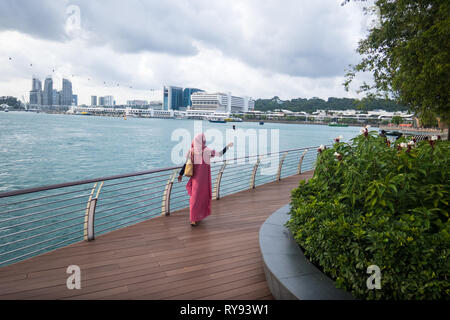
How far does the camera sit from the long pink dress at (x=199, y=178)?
13.9ft

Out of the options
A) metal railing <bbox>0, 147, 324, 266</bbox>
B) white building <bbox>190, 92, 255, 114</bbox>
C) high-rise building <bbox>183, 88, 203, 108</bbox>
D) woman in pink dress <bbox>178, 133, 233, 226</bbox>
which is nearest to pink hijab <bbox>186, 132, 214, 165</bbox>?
woman in pink dress <bbox>178, 133, 233, 226</bbox>

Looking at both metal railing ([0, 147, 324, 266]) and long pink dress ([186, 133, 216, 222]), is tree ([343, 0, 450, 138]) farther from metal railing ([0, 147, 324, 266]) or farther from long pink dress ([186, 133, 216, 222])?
long pink dress ([186, 133, 216, 222])

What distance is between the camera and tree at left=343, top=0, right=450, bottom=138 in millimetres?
5094

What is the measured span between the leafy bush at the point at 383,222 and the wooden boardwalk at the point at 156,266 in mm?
788

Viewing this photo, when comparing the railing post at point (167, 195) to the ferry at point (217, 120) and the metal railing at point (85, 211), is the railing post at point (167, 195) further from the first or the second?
the ferry at point (217, 120)

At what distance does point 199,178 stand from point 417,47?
5.04 m

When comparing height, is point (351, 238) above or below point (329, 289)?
above

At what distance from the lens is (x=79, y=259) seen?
318cm

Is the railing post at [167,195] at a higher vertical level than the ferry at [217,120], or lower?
lower

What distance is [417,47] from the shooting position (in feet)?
18.6

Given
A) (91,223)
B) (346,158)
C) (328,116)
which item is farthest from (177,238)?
(328,116)

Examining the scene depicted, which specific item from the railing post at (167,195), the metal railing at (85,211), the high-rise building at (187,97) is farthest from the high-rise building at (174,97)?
the railing post at (167,195)
